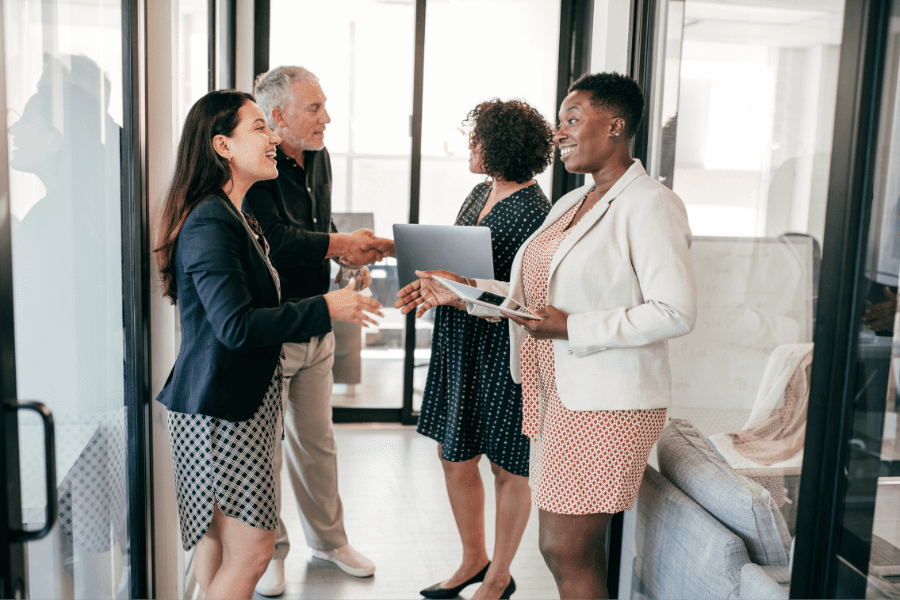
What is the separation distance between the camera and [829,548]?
1.33m

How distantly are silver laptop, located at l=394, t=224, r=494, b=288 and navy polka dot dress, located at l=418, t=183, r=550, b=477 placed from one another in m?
0.13

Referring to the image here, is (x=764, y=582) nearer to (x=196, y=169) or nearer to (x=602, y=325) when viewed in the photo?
(x=602, y=325)

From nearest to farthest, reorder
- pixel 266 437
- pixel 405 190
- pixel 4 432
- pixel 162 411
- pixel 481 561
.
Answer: pixel 4 432, pixel 266 437, pixel 162 411, pixel 481 561, pixel 405 190

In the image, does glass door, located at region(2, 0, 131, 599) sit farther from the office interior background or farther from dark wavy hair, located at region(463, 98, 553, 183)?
dark wavy hair, located at region(463, 98, 553, 183)

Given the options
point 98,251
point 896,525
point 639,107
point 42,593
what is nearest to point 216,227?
point 98,251

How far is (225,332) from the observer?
5.07ft

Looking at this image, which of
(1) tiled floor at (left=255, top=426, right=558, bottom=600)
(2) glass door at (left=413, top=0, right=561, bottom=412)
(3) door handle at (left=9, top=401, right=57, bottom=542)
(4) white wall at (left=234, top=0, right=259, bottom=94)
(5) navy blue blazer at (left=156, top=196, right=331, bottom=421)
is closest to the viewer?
(3) door handle at (left=9, top=401, right=57, bottom=542)

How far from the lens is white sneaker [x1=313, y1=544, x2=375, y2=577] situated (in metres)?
2.57

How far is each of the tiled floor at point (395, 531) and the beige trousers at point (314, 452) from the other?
0.42 ft

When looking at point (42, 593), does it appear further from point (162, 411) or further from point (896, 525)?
point (896, 525)

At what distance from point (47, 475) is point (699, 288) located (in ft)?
5.42

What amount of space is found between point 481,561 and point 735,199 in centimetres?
Result: 144

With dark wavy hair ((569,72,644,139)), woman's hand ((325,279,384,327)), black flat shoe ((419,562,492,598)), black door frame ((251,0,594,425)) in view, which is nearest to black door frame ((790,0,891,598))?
dark wavy hair ((569,72,644,139))

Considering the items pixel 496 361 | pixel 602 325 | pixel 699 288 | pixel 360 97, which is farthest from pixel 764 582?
pixel 360 97
